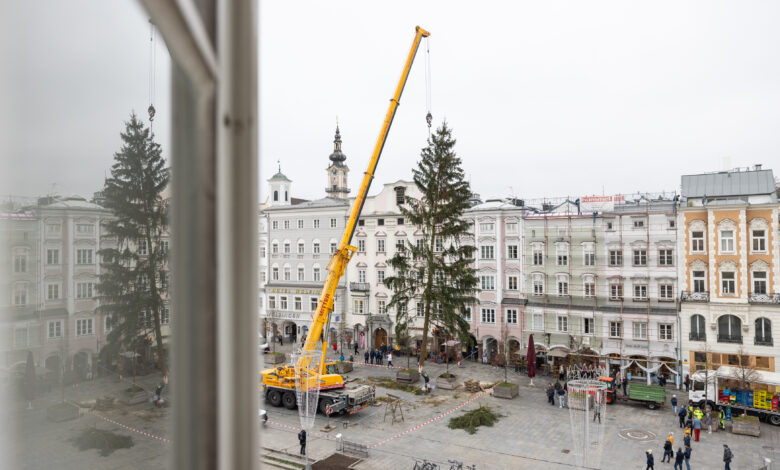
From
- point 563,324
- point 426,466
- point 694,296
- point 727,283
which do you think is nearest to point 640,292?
point 694,296

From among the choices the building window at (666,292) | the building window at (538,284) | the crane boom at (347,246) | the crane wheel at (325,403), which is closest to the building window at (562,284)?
the building window at (538,284)

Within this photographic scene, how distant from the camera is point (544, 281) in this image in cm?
2980

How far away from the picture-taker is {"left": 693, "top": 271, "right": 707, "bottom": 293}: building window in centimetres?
2542

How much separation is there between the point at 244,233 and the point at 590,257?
2978 centimetres

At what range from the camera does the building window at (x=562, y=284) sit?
29047mm

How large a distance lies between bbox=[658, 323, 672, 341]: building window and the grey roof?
22.3 ft

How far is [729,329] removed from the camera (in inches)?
960

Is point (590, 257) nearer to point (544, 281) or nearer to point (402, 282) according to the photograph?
point (544, 281)

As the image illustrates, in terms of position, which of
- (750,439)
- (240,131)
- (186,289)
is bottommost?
(750,439)

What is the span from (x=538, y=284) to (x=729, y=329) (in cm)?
946

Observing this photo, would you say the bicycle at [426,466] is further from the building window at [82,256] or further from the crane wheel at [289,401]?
the building window at [82,256]

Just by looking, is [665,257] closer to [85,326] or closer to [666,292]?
[666,292]

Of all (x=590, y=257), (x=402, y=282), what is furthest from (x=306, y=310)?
(x=590, y=257)

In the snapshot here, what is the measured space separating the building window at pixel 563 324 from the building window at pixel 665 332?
4.56 metres
